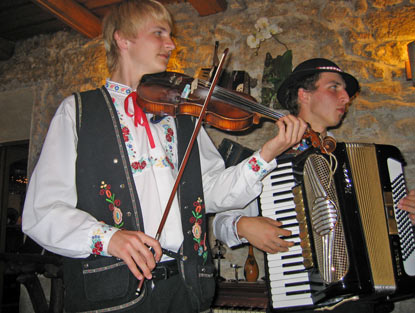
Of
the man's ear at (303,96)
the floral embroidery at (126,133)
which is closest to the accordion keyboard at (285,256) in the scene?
the floral embroidery at (126,133)

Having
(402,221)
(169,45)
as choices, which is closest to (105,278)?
(169,45)

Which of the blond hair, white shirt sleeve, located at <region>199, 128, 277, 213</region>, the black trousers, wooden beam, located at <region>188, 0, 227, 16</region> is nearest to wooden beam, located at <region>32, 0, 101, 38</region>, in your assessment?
wooden beam, located at <region>188, 0, 227, 16</region>

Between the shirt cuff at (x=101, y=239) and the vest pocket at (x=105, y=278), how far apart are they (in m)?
0.07

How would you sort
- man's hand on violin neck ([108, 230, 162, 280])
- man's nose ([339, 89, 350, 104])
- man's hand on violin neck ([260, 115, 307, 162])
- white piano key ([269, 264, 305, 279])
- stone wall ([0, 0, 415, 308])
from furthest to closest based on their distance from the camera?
stone wall ([0, 0, 415, 308]) → man's nose ([339, 89, 350, 104]) → white piano key ([269, 264, 305, 279]) → man's hand on violin neck ([260, 115, 307, 162]) → man's hand on violin neck ([108, 230, 162, 280])

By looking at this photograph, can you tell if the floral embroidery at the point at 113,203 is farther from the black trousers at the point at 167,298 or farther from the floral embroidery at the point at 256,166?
the floral embroidery at the point at 256,166

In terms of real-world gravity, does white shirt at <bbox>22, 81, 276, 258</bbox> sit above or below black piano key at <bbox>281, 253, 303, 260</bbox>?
above

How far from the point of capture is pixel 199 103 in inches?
58.0

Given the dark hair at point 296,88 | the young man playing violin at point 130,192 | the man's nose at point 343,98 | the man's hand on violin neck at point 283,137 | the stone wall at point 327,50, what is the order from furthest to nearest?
the stone wall at point 327,50 < the dark hair at point 296,88 < the man's nose at point 343,98 < the man's hand on violin neck at point 283,137 < the young man playing violin at point 130,192

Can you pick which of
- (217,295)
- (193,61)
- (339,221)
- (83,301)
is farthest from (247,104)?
(193,61)

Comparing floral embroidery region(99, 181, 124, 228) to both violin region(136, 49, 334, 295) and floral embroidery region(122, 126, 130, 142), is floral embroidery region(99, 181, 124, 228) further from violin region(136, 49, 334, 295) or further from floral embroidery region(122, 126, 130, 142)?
violin region(136, 49, 334, 295)

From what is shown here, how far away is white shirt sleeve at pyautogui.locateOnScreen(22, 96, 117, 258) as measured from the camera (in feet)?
3.54

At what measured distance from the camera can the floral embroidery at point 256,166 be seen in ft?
4.52

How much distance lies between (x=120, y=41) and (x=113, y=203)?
29.7 inches

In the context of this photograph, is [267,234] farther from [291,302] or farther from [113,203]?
[113,203]
